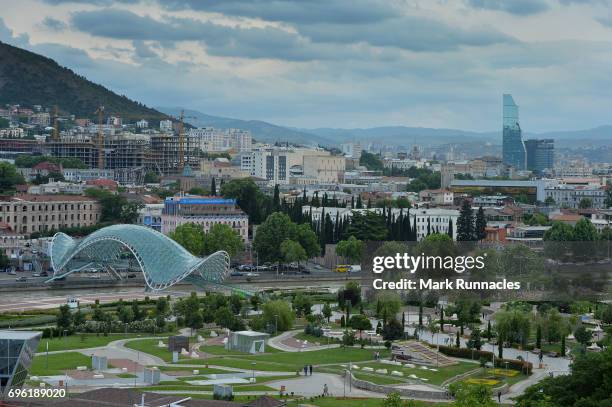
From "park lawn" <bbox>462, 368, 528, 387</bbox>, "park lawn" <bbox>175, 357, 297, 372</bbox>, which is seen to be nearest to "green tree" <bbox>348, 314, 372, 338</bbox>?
"park lawn" <bbox>175, 357, 297, 372</bbox>

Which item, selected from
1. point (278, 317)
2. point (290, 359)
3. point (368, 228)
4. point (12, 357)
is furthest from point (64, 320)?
point (368, 228)

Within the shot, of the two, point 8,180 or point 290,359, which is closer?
point 290,359

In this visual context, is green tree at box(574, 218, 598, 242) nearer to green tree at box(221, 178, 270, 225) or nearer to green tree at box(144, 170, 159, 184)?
green tree at box(221, 178, 270, 225)

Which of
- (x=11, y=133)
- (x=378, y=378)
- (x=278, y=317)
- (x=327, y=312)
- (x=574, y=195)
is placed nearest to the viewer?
(x=378, y=378)

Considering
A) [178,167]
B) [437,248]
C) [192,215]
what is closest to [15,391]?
[437,248]

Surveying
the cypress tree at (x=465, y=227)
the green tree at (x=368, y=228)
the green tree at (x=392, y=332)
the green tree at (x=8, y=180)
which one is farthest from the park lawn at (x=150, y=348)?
the green tree at (x=8, y=180)

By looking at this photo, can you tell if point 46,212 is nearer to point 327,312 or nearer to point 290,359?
point 327,312
